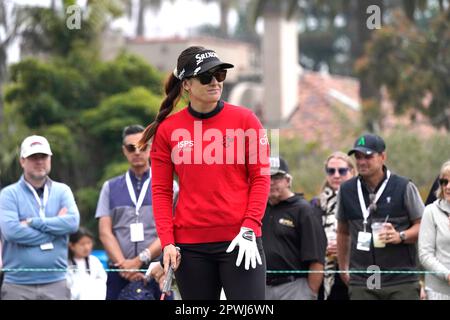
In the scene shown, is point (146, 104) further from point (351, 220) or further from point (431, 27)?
point (351, 220)

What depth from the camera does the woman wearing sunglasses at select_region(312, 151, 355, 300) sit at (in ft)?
32.7

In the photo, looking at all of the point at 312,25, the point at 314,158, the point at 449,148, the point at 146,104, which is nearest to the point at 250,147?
the point at 146,104

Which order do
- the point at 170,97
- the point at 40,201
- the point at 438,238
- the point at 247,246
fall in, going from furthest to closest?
the point at 40,201 < the point at 438,238 < the point at 170,97 < the point at 247,246

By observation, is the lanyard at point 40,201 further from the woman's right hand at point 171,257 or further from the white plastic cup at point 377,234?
the woman's right hand at point 171,257

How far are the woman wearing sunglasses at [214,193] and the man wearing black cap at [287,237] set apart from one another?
309 cm

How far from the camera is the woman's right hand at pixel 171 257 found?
620 centimetres

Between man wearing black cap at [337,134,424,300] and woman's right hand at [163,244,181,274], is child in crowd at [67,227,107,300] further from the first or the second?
woman's right hand at [163,244,181,274]

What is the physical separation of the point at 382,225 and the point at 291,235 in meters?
0.89

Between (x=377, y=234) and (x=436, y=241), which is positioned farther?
(x=377, y=234)

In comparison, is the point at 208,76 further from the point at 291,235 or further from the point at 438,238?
the point at 291,235

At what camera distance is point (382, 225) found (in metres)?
8.95

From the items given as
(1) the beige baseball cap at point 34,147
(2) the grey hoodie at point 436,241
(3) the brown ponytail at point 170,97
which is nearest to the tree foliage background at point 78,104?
(1) the beige baseball cap at point 34,147

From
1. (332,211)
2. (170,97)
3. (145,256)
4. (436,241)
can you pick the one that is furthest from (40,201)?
(436,241)

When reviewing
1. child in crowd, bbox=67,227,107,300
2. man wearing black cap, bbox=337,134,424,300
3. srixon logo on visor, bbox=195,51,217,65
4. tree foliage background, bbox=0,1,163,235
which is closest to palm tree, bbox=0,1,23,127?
tree foliage background, bbox=0,1,163,235
